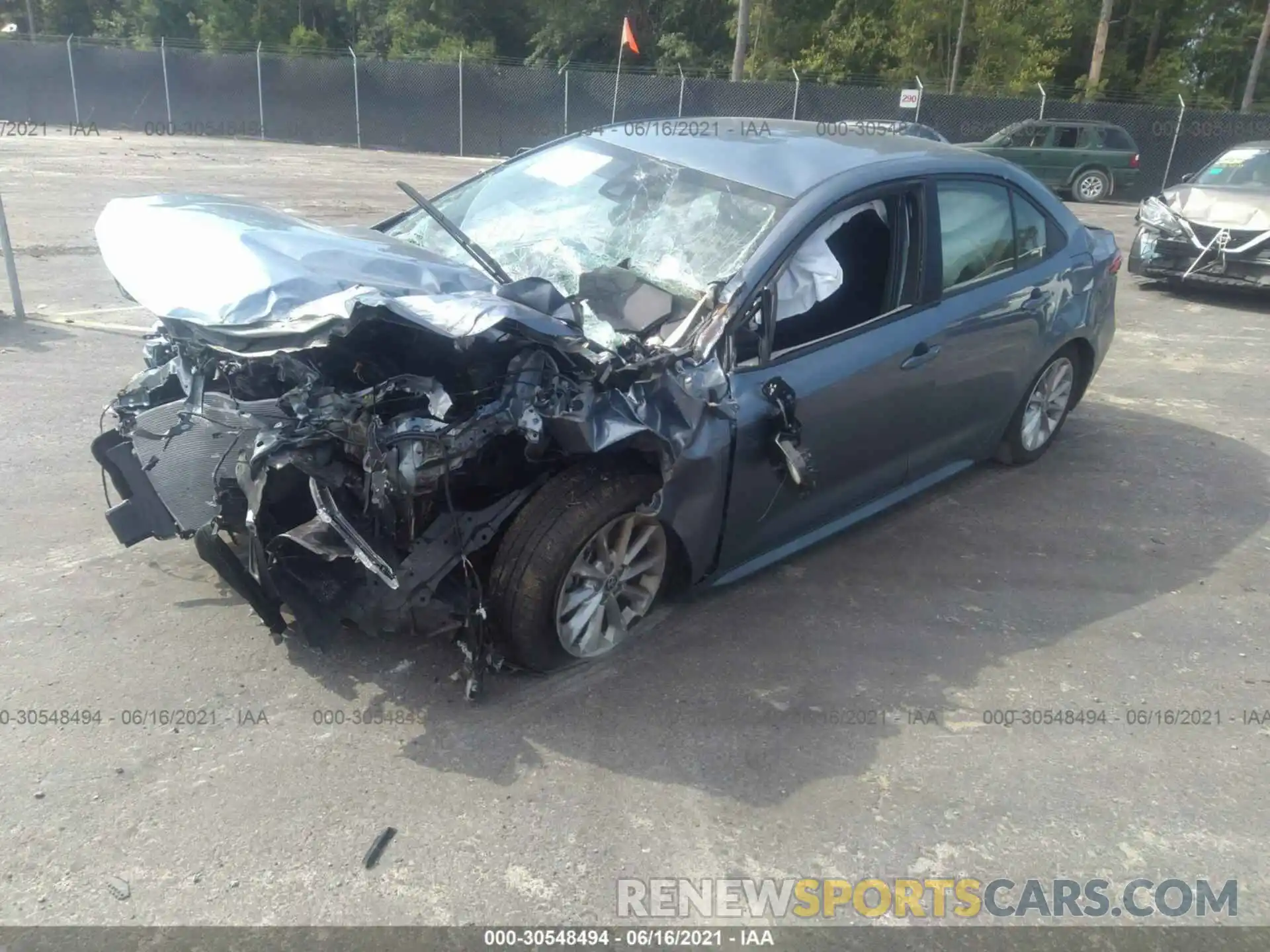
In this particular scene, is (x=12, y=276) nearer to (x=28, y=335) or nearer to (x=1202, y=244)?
(x=28, y=335)

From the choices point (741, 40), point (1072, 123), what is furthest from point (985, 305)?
point (741, 40)

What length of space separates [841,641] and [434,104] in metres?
25.8

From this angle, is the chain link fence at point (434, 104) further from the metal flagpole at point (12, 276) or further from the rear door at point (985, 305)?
the rear door at point (985, 305)

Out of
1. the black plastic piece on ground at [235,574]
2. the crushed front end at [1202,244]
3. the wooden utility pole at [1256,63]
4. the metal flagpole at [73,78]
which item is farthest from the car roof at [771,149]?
the wooden utility pole at [1256,63]

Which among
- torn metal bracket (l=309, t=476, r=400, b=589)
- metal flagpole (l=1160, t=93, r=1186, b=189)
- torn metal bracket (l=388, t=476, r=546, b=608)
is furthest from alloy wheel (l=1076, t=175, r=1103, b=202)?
torn metal bracket (l=309, t=476, r=400, b=589)

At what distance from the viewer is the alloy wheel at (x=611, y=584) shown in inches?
132

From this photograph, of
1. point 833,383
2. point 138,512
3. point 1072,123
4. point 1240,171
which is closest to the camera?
point 138,512

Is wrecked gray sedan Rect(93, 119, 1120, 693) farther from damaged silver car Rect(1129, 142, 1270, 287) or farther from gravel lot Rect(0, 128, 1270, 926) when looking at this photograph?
damaged silver car Rect(1129, 142, 1270, 287)

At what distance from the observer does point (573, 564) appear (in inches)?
129

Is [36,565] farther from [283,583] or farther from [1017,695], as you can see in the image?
[1017,695]

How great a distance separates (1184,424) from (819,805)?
15.7ft

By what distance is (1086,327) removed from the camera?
538 cm

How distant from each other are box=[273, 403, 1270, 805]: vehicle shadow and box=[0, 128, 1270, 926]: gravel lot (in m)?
0.01

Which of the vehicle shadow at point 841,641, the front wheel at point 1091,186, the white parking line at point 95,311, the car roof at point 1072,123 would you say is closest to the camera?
the vehicle shadow at point 841,641
